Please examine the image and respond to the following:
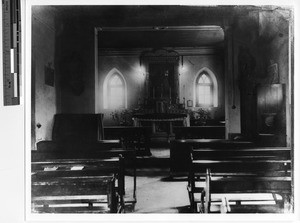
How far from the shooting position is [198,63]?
276 cm

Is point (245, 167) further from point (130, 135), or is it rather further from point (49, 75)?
point (49, 75)

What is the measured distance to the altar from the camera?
2725mm

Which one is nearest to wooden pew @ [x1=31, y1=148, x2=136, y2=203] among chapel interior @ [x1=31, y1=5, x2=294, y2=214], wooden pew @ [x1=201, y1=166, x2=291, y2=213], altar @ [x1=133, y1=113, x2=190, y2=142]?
chapel interior @ [x1=31, y1=5, x2=294, y2=214]

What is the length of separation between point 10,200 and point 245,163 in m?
1.92

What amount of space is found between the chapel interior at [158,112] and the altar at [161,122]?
0.01 metres

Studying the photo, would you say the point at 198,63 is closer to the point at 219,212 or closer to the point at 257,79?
the point at 257,79

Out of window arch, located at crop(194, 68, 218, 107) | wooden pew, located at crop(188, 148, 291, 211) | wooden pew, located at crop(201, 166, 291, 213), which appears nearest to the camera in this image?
wooden pew, located at crop(201, 166, 291, 213)

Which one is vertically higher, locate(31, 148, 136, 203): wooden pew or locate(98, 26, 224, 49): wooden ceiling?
locate(98, 26, 224, 49): wooden ceiling

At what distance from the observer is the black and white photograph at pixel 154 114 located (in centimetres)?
248

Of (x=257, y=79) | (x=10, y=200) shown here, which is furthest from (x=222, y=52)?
(x=10, y=200)

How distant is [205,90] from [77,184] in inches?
52.8

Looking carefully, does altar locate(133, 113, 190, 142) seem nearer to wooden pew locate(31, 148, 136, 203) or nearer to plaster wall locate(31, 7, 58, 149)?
wooden pew locate(31, 148, 136, 203)

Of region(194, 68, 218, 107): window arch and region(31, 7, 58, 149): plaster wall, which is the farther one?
region(194, 68, 218, 107): window arch

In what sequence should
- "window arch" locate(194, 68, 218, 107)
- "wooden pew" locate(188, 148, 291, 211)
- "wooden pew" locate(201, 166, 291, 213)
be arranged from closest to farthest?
"wooden pew" locate(201, 166, 291, 213)
"wooden pew" locate(188, 148, 291, 211)
"window arch" locate(194, 68, 218, 107)
